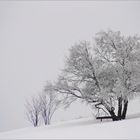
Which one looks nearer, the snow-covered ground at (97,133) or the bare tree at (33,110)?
the snow-covered ground at (97,133)

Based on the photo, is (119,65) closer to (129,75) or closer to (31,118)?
(129,75)

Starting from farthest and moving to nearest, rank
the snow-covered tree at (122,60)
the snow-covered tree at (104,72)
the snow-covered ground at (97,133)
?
the snow-covered tree at (104,72) < the snow-covered tree at (122,60) < the snow-covered ground at (97,133)

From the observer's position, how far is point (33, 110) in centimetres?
5375

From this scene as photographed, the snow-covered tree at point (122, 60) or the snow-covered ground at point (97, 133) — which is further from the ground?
the snow-covered tree at point (122, 60)

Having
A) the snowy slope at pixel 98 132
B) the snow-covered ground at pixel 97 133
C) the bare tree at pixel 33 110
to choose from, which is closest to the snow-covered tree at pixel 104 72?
the snow-covered ground at pixel 97 133

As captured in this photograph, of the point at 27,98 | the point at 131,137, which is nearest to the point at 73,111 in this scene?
the point at 27,98

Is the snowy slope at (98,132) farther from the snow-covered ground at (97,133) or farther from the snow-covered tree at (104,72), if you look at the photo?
the snow-covered tree at (104,72)

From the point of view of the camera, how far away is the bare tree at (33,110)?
5158 cm

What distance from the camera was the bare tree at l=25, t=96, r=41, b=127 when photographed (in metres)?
51.6

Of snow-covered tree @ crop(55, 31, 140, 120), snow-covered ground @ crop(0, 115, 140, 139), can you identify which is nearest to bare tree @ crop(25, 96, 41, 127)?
snow-covered tree @ crop(55, 31, 140, 120)

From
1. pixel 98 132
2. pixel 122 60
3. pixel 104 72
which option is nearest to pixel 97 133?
pixel 98 132

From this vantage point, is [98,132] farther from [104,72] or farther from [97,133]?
[104,72]

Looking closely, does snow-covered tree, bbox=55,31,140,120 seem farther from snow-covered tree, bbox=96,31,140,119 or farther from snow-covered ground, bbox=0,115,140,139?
snow-covered ground, bbox=0,115,140,139

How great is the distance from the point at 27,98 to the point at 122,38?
35.8 meters
